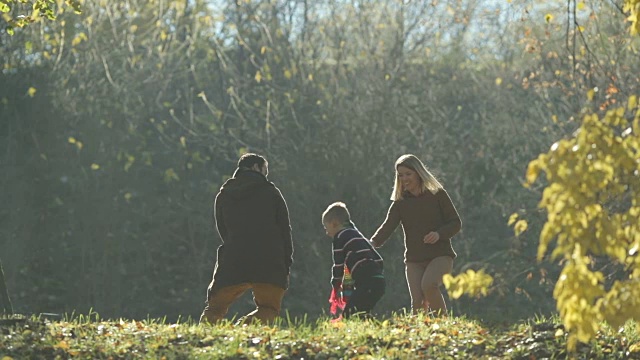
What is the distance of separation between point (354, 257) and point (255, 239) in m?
0.97

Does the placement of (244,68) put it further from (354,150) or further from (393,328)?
(393,328)

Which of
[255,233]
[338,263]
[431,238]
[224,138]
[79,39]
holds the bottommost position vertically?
[338,263]

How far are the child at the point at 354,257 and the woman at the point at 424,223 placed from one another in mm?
351

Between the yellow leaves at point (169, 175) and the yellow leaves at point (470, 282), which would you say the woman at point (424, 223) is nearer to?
the yellow leaves at point (470, 282)

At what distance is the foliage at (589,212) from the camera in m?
5.63

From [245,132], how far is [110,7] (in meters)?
3.55

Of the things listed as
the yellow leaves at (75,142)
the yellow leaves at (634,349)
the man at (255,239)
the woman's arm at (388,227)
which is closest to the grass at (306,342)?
the yellow leaves at (634,349)

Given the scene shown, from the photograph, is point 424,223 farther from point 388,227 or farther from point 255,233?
point 255,233

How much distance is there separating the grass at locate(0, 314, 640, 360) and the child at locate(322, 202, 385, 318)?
3.50 feet

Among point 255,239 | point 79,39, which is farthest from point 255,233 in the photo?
point 79,39

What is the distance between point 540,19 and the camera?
25.0 metres

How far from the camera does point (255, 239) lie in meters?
10.5

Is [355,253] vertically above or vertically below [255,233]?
below

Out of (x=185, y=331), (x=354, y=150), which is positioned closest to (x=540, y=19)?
(x=354, y=150)
